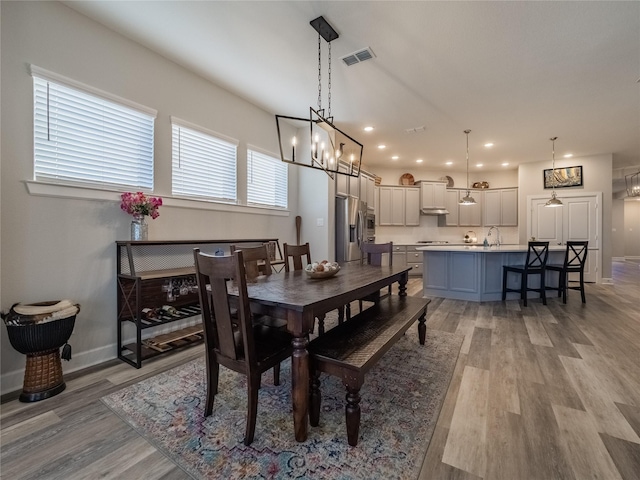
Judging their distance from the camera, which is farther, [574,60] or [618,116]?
[618,116]

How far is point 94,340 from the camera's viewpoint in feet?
8.20

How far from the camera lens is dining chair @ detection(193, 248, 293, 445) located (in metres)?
1.53

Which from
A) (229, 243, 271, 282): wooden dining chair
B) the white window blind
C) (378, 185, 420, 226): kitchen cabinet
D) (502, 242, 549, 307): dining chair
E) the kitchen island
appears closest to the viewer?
(229, 243, 271, 282): wooden dining chair

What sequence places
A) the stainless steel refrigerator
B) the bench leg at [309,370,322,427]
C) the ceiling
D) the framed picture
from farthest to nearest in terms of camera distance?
the framed picture < the stainless steel refrigerator < the ceiling < the bench leg at [309,370,322,427]

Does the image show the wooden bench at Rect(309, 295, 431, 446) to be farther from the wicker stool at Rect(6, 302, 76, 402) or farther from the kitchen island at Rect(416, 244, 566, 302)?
the kitchen island at Rect(416, 244, 566, 302)

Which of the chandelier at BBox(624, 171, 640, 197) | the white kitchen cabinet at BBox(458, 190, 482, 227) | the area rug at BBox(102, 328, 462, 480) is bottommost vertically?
the area rug at BBox(102, 328, 462, 480)

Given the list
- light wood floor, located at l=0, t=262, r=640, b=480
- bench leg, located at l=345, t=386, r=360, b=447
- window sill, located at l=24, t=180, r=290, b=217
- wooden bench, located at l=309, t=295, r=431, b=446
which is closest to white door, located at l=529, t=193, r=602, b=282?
light wood floor, located at l=0, t=262, r=640, b=480

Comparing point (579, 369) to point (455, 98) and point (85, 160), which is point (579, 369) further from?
point (85, 160)

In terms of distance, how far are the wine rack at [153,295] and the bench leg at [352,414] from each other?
174cm

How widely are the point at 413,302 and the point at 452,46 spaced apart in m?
2.49

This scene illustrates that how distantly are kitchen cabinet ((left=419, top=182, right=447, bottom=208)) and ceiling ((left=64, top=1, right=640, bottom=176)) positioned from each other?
2.74 metres

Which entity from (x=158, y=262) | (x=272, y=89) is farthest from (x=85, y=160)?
(x=272, y=89)

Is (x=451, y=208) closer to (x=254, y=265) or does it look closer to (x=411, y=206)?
(x=411, y=206)

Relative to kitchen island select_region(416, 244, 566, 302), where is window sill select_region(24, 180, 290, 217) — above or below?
above
